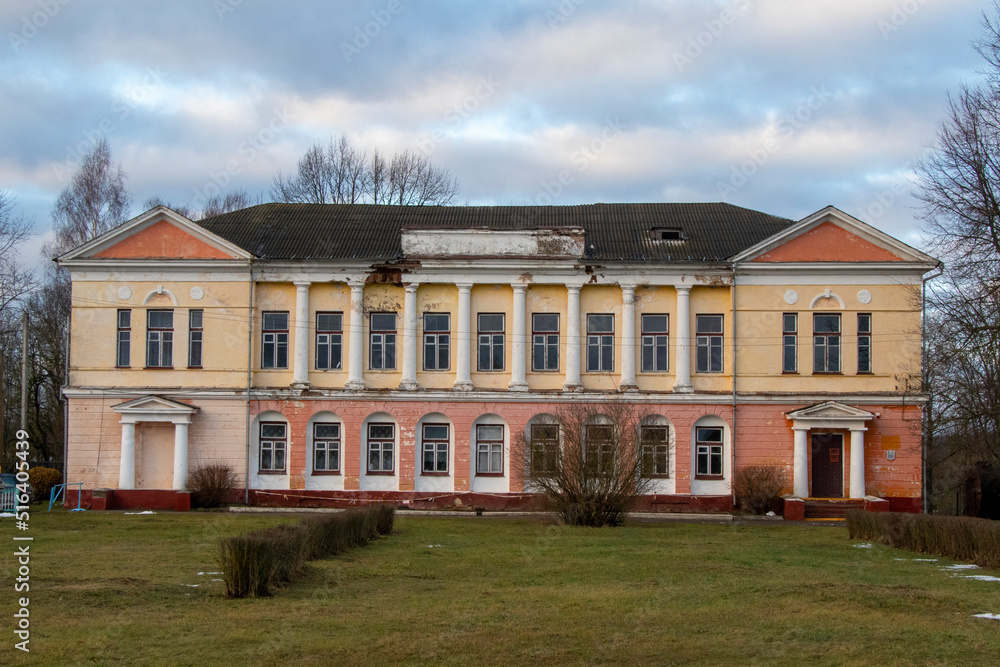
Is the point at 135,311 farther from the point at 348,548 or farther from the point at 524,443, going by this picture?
the point at 348,548

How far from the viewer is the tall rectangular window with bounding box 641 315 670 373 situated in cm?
3594

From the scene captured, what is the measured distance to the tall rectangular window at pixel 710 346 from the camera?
35812 mm

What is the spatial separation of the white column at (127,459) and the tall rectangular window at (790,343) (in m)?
21.8

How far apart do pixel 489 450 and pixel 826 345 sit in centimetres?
1185

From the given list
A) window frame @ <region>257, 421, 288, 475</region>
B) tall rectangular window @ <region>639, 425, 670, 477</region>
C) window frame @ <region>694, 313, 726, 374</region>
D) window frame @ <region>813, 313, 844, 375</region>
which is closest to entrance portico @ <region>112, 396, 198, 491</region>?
window frame @ <region>257, 421, 288, 475</region>

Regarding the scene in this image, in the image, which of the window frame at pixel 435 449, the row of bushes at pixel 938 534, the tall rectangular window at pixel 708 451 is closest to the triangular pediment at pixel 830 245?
the tall rectangular window at pixel 708 451

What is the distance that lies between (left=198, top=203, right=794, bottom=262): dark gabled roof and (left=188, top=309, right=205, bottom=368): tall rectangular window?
2.82m

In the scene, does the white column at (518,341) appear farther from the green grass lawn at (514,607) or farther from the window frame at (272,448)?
the green grass lawn at (514,607)

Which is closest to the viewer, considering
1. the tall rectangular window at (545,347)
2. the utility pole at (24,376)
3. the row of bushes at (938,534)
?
the row of bushes at (938,534)

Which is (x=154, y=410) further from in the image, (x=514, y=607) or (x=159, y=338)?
(x=514, y=607)

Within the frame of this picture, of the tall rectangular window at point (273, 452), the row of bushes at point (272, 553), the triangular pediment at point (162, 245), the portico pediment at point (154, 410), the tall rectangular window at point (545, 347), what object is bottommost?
the row of bushes at point (272, 553)

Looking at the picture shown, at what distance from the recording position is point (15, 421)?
5100 centimetres

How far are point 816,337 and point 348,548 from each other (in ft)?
67.1

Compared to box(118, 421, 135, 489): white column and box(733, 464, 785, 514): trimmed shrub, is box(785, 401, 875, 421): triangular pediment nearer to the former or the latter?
box(733, 464, 785, 514): trimmed shrub
